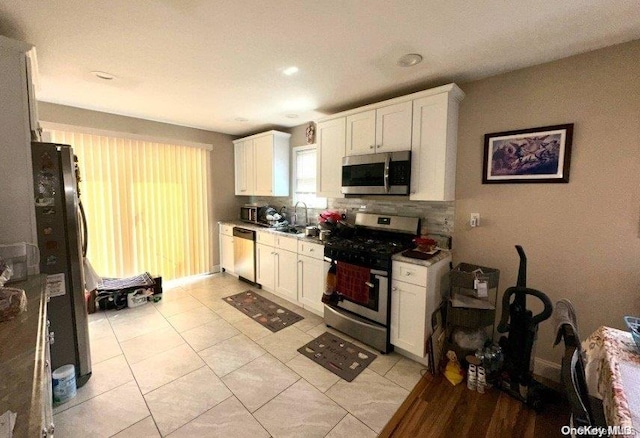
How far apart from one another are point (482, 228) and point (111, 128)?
4.44m

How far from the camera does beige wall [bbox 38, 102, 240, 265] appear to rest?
309 centimetres

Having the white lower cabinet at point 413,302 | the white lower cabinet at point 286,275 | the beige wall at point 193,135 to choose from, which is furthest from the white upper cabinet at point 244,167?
the white lower cabinet at point 413,302

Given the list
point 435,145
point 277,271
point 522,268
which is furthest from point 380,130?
point 277,271

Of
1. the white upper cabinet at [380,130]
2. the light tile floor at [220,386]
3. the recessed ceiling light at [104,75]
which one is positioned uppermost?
the recessed ceiling light at [104,75]

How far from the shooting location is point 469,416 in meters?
1.77

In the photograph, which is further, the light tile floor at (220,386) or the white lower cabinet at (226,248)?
the white lower cabinet at (226,248)

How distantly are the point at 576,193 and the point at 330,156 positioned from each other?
7.17 ft

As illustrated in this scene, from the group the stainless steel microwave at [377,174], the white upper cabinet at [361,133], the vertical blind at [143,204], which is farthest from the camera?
the vertical blind at [143,204]

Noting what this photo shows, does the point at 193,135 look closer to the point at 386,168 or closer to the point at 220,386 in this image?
the point at 386,168

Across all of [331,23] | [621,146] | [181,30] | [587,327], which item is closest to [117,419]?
[181,30]

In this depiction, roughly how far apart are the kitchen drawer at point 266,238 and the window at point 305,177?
715mm

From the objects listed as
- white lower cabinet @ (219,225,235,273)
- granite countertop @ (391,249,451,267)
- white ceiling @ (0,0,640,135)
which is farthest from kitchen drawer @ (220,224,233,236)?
granite countertop @ (391,249,451,267)

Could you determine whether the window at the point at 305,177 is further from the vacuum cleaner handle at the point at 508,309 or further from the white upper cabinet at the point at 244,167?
the vacuum cleaner handle at the point at 508,309

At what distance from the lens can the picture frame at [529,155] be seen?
198cm
